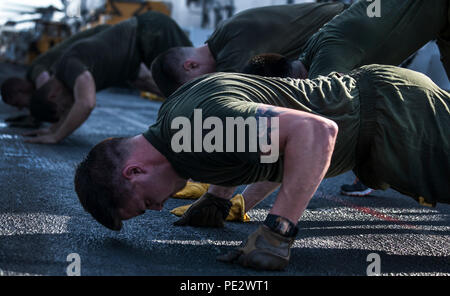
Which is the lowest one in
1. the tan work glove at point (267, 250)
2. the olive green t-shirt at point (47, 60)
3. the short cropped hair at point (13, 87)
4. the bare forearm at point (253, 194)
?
the short cropped hair at point (13, 87)

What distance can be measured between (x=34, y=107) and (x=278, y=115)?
478 centimetres

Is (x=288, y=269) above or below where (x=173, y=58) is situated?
below

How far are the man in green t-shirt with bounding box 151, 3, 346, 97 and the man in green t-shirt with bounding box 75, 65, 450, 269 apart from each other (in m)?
1.51

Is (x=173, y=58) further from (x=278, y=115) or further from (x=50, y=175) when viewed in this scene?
(x=278, y=115)

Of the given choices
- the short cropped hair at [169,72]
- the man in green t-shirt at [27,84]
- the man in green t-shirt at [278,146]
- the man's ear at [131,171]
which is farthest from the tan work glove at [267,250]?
the man in green t-shirt at [27,84]

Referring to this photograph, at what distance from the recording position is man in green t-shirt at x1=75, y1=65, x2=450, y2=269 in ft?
6.87

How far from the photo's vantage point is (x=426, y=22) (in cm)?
335

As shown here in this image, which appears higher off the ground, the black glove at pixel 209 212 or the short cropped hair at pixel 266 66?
the short cropped hair at pixel 266 66

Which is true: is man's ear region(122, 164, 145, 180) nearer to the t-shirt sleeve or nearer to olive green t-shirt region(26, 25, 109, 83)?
the t-shirt sleeve

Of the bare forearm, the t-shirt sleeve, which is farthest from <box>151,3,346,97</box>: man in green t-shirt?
the t-shirt sleeve

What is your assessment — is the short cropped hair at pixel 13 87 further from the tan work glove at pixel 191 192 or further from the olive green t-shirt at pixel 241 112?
the olive green t-shirt at pixel 241 112

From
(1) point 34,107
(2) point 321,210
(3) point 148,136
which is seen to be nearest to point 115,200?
(3) point 148,136

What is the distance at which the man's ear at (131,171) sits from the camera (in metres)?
2.28

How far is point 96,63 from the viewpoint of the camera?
588 centimetres
